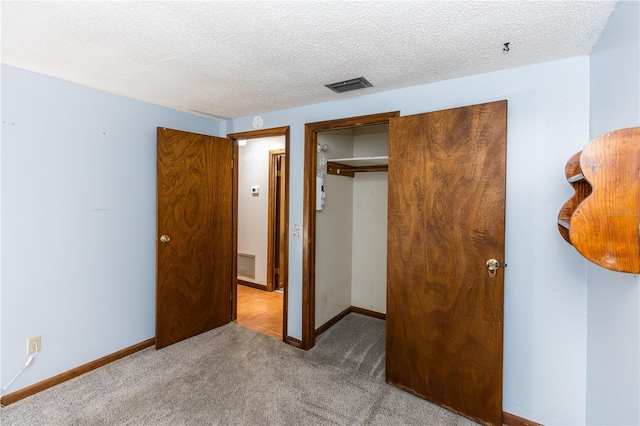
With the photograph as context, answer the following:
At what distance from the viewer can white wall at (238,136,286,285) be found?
14.7 feet

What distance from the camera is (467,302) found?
1926mm

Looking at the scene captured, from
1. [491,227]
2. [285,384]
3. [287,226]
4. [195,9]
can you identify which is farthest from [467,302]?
[195,9]

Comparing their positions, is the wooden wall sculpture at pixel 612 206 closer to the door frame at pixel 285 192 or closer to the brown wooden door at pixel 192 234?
the door frame at pixel 285 192

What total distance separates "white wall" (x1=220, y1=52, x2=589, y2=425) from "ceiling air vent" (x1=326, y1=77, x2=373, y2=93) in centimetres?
71

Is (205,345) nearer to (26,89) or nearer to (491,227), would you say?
(26,89)

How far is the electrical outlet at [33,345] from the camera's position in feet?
6.85

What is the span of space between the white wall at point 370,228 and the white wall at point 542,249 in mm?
1530

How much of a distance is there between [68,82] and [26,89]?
0.26 m

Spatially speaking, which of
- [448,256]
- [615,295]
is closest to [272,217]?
[448,256]

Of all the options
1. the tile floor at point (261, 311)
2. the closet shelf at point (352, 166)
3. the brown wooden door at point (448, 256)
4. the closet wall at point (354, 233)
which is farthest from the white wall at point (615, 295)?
the tile floor at point (261, 311)

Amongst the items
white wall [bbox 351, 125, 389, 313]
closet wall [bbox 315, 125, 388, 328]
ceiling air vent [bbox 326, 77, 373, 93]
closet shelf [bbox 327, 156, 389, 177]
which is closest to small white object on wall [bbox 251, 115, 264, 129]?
closet wall [bbox 315, 125, 388, 328]

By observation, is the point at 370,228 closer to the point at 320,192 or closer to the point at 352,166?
the point at 352,166

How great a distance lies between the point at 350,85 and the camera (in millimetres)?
2221

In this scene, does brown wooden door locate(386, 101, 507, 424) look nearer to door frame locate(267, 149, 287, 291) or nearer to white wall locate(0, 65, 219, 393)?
white wall locate(0, 65, 219, 393)
